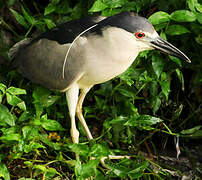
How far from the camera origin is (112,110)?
2240 millimetres

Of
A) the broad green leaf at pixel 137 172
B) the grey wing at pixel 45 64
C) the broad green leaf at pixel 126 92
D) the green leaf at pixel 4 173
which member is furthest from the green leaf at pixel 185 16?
the green leaf at pixel 4 173

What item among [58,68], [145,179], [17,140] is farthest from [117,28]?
[145,179]

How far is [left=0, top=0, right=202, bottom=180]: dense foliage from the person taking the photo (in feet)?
5.88

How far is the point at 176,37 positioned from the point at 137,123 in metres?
0.71

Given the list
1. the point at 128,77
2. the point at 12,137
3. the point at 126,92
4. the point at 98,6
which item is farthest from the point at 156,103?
the point at 12,137

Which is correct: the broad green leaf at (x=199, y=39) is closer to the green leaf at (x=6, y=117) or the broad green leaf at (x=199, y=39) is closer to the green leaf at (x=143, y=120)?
the green leaf at (x=143, y=120)

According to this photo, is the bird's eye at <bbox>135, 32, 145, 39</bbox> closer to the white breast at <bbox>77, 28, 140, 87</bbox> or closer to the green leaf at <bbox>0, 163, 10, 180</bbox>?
the white breast at <bbox>77, 28, 140, 87</bbox>

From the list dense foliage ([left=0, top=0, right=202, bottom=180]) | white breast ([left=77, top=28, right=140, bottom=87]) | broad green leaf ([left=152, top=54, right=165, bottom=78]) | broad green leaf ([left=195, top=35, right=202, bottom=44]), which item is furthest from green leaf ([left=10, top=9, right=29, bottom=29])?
broad green leaf ([left=195, top=35, right=202, bottom=44])

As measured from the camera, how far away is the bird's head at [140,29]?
5.40 feet

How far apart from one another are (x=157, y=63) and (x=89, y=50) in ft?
1.69

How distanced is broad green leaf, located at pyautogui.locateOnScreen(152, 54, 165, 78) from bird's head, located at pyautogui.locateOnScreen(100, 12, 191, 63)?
35cm

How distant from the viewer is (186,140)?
242 centimetres

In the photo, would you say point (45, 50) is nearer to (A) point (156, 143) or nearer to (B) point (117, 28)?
(B) point (117, 28)

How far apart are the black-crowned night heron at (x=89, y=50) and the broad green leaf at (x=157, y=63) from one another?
1.06 feet
